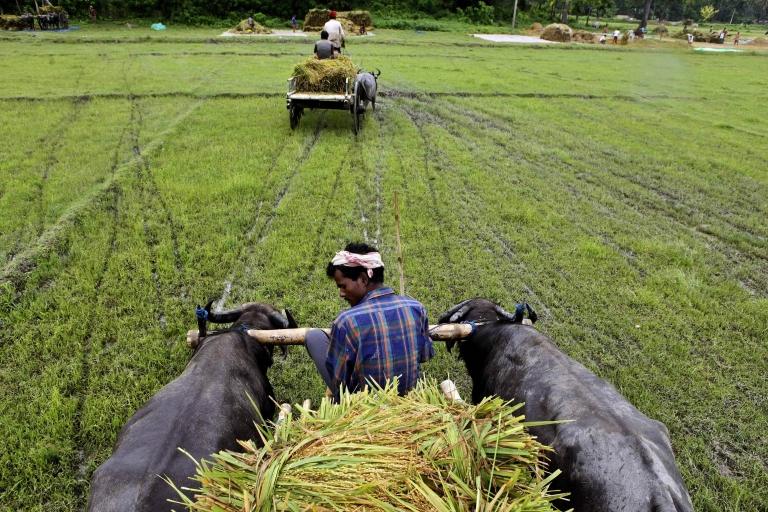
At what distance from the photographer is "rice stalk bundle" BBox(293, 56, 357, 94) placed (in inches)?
390

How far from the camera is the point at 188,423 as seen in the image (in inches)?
104

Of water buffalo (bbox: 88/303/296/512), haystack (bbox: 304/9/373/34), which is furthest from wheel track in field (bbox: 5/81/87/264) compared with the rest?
haystack (bbox: 304/9/373/34)

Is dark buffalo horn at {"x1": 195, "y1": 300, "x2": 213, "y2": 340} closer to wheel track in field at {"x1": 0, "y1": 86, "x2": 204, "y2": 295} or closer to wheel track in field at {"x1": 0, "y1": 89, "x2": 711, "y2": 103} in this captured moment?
wheel track in field at {"x1": 0, "y1": 86, "x2": 204, "y2": 295}

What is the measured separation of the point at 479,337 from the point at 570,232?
3.41 meters

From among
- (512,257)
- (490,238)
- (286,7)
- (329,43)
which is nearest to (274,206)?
(490,238)

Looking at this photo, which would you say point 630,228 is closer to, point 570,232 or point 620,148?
point 570,232

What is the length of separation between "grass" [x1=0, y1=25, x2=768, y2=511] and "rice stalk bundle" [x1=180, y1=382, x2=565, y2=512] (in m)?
2.14

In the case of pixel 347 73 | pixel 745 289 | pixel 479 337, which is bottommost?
pixel 745 289

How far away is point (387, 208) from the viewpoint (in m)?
7.24

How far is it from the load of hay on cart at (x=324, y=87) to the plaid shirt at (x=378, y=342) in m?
7.52

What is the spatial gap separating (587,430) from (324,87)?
8.89 meters

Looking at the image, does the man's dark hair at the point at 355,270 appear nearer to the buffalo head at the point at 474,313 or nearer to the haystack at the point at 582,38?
the buffalo head at the point at 474,313

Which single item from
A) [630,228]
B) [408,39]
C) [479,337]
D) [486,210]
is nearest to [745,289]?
[630,228]

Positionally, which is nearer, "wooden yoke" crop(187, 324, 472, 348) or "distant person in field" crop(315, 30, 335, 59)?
"wooden yoke" crop(187, 324, 472, 348)
